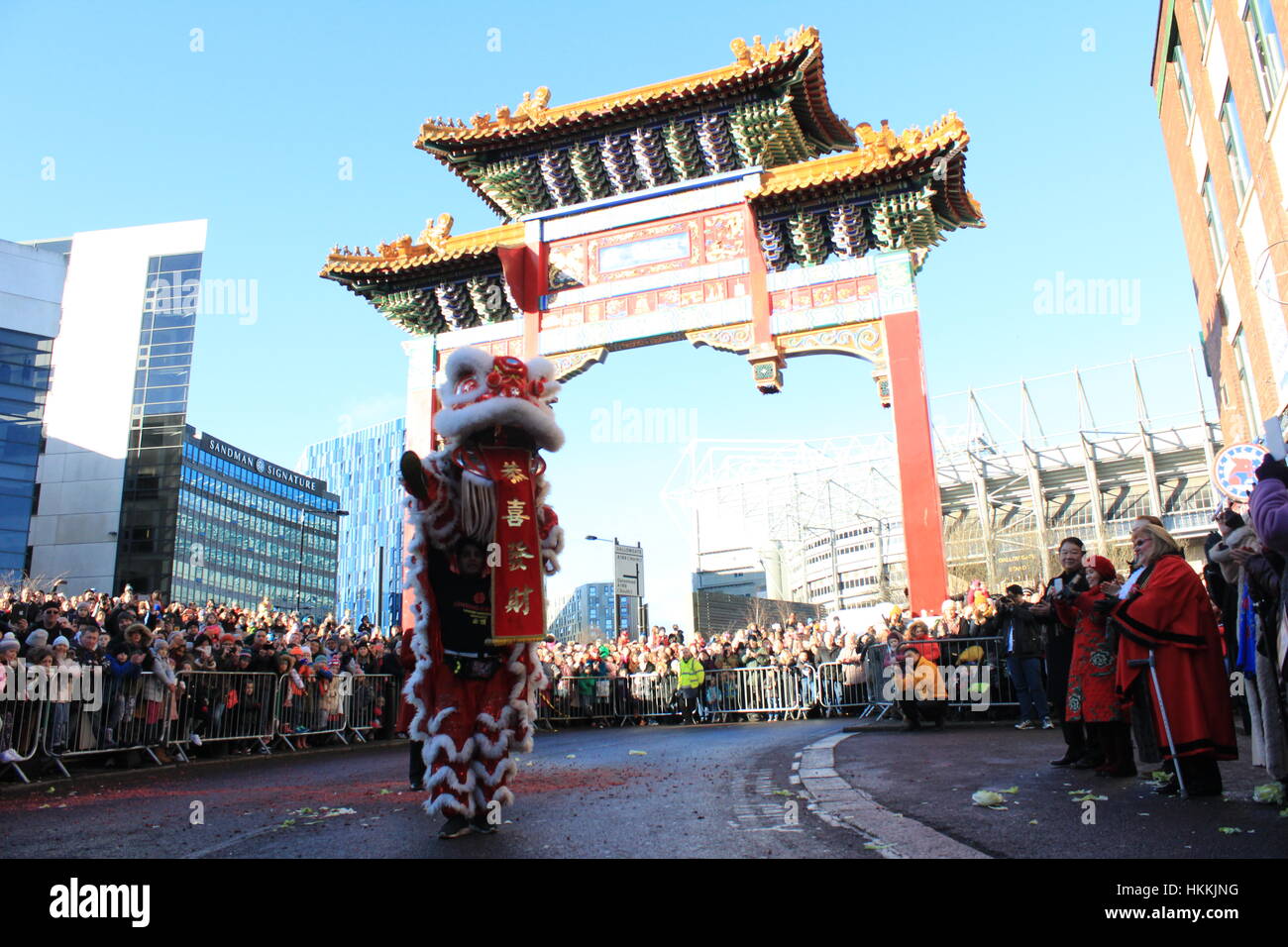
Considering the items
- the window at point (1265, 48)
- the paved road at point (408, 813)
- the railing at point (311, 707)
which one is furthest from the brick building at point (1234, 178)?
the railing at point (311, 707)

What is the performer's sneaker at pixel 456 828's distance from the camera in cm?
416

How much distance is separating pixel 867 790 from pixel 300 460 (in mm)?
155789

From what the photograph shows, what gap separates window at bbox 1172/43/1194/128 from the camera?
20297 mm

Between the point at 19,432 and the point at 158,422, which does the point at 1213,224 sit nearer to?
the point at 19,432

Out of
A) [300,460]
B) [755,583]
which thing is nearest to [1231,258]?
[755,583]

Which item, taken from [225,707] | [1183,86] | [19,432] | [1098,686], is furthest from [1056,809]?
[19,432]

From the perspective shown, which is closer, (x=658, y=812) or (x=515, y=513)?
(x=658, y=812)

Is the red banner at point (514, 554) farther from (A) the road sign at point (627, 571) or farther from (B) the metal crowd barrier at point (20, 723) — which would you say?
(A) the road sign at point (627, 571)

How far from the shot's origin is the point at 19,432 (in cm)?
4841

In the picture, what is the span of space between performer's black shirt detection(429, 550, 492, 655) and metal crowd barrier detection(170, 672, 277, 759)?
7.26 m

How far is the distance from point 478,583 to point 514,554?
0.25m

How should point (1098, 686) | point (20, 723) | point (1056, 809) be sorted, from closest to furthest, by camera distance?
1. point (1056, 809)
2. point (1098, 686)
3. point (20, 723)

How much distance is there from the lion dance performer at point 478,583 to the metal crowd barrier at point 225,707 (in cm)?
706

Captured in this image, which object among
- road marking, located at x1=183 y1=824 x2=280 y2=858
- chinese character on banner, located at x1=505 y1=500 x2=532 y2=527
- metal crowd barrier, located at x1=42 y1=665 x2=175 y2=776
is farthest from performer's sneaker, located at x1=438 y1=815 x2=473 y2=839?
metal crowd barrier, located at x1=42 y1=665 x2=175 y2=776
